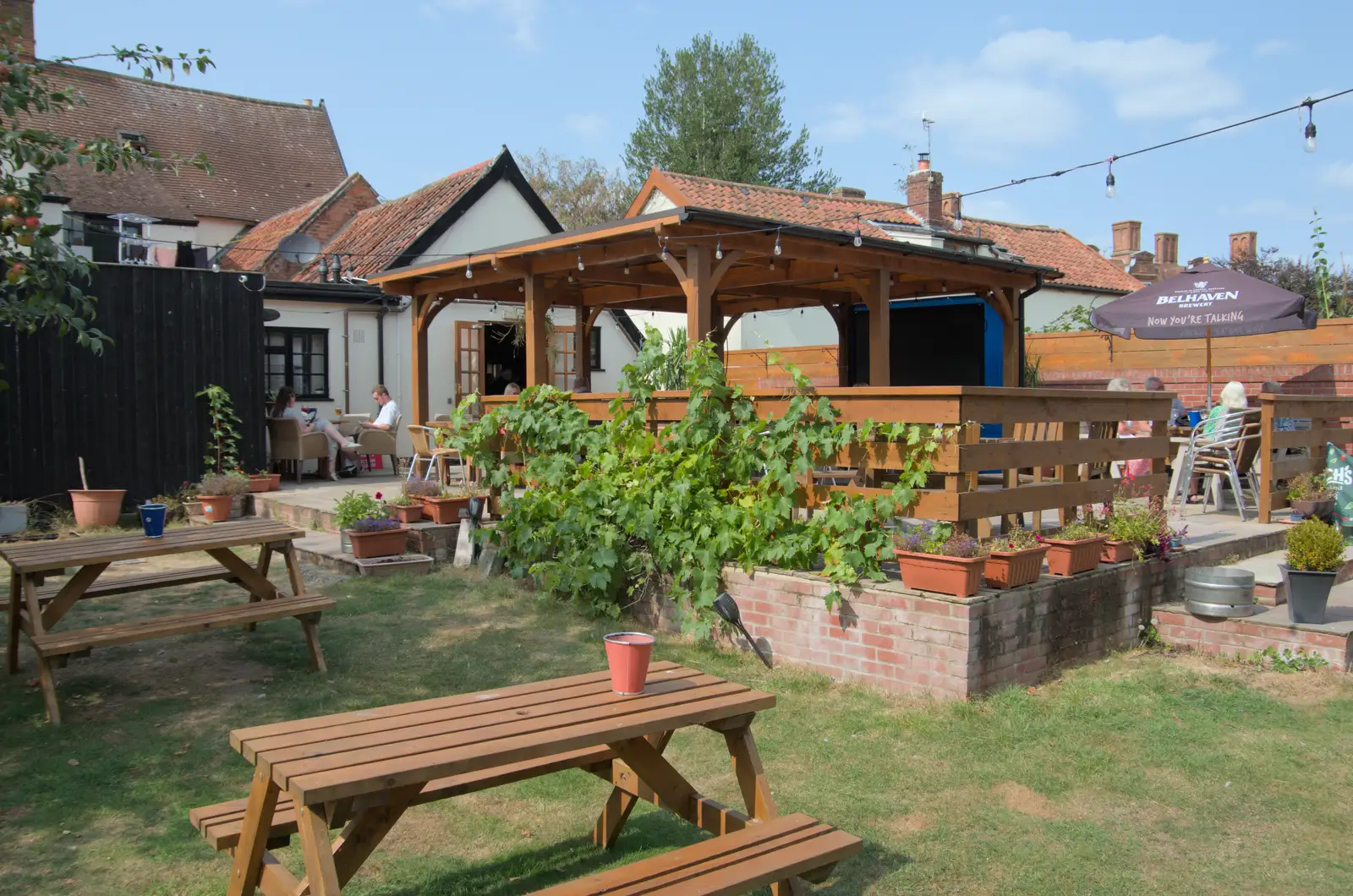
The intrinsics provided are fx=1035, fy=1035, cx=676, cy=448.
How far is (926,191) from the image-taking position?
21.1m

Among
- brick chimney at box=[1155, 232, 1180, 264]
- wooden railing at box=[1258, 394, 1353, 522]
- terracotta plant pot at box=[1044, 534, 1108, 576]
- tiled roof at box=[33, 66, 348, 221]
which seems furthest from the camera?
brick chimney at box=[1155, 232, 1180, 264]

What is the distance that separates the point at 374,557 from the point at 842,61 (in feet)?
28.6

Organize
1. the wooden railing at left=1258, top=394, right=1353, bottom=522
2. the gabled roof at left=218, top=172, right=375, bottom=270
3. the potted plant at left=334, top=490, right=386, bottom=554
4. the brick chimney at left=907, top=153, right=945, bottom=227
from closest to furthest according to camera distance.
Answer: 1. the potted plant at left=334, top=490, right=386, bottom=554
2. the wooden railing at left=1258, top=394, right=1353, bottom=522
3. the gabled roof at left=218, top=172, right=375, bottom=270
4. the brick chimney at left=907, top=153, right=945, bottom=227

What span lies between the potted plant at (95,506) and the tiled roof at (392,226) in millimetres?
6959

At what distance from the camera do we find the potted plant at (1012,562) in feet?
16.4

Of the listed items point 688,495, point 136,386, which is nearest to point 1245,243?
point 688,495

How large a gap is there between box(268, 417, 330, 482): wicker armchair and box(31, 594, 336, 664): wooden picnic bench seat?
24.2 feet

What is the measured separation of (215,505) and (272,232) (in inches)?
500

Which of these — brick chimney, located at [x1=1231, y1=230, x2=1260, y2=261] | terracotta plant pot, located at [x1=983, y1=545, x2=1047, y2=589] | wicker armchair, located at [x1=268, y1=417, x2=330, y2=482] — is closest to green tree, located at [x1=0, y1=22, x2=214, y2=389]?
terracotta plant pot, located at [x1=983, y1=545, x2=1047, y2=589]

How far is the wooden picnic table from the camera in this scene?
4.63 meters

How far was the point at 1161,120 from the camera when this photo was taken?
9.58m

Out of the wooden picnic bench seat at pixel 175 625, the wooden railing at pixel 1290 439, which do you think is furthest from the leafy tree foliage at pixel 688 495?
the wooden railing at pixel 1290 439

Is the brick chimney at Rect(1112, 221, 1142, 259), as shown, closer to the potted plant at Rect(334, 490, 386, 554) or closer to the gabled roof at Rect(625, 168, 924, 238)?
the gabled roof at Rect(625, 168, 924, 238)

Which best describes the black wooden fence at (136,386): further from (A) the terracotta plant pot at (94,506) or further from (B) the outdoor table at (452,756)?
(B) the outdoor table at (452,756)
